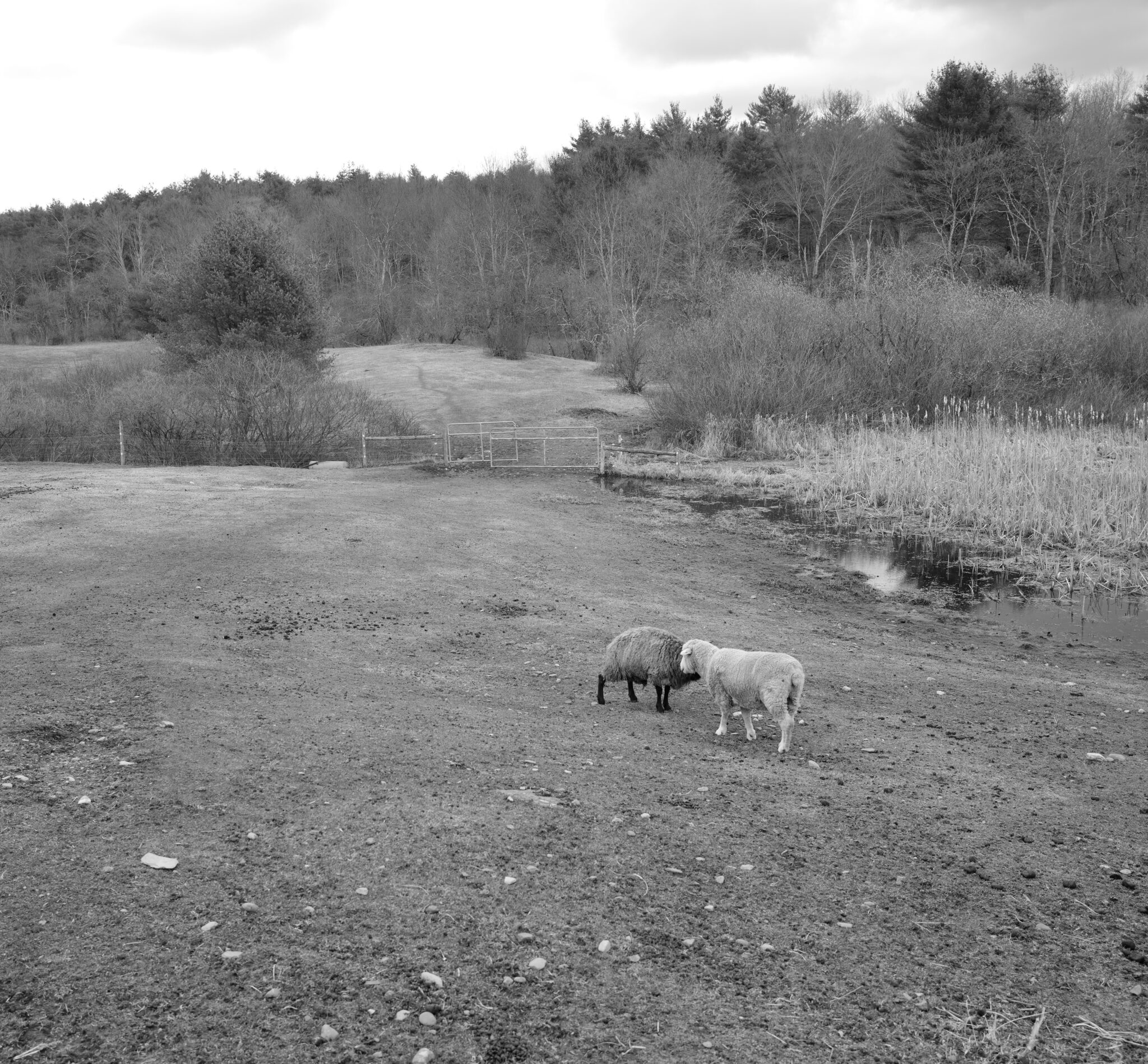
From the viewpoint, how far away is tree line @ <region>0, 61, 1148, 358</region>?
183 ft

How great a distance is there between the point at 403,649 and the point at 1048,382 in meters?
33.0

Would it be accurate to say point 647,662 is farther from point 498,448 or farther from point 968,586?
point 498,448

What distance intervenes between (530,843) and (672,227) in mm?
60650

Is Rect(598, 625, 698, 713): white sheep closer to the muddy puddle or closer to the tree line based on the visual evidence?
the muddy puddle

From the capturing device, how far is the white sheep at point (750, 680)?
28.1ft

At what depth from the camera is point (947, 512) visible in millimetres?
22141

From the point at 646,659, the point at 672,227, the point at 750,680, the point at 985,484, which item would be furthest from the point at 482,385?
the point at 750,680

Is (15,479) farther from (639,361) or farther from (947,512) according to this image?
(639,361)

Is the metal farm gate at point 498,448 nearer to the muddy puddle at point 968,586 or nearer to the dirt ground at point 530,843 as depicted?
the muddy puddle at point 968,586

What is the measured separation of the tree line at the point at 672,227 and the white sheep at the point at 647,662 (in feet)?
110

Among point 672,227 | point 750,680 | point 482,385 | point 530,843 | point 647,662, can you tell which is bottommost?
point 530,843

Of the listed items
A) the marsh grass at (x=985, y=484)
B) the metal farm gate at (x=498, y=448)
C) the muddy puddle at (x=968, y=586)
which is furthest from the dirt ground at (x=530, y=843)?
the metal farm gate at (x=498, y=448)

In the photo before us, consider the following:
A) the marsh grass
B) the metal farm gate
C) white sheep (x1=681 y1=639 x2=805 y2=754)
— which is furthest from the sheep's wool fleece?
the metal farm gate

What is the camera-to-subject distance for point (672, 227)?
208 feet
